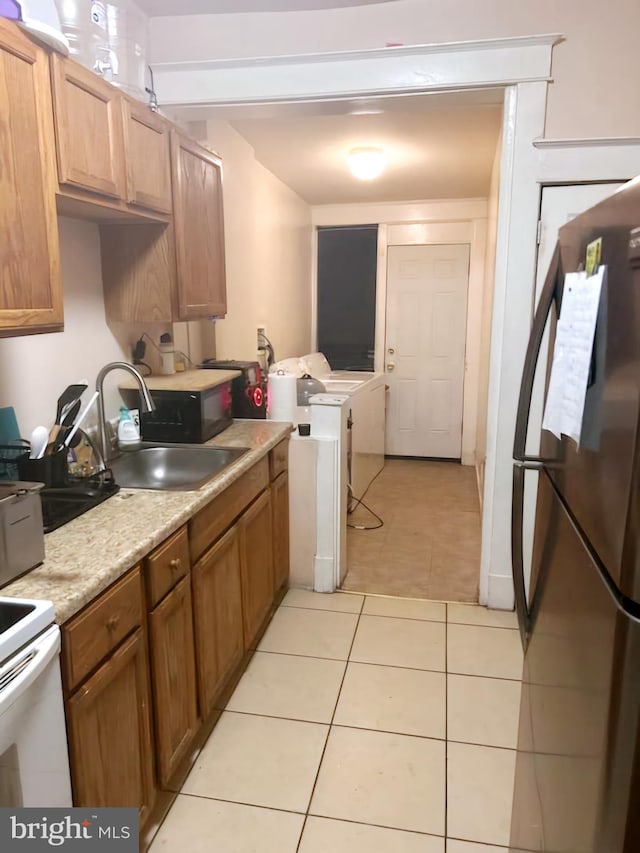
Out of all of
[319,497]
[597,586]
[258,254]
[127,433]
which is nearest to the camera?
[597,586]

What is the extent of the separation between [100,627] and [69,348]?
1.20m

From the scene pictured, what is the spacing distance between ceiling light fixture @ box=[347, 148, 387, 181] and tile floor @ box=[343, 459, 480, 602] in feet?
7.46

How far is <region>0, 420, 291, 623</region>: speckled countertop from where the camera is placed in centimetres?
127

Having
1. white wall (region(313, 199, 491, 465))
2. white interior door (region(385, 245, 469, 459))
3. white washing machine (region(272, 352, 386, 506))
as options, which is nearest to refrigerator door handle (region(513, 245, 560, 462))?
white washing machine (region(272, 352, 386, 506))

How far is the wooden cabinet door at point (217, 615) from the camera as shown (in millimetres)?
1895

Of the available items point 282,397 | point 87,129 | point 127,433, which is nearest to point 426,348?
point 282,397

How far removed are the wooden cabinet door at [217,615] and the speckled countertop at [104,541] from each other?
0.70ft

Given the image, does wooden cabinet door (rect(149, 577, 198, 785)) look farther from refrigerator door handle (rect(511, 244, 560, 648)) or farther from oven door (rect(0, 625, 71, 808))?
refrigerator door handle (rect(511, 244, 560, 648))

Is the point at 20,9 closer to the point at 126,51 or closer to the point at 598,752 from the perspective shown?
the point at 126,51

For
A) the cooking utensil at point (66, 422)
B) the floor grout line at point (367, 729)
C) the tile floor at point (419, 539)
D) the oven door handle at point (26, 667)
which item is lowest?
the floor grout line at point (367, 729)

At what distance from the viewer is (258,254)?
4117 mm

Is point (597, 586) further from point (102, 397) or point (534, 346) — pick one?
point (102, 397)

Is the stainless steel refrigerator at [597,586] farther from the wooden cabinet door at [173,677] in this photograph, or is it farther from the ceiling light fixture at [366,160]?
the ceiling light fixture at [366,160]

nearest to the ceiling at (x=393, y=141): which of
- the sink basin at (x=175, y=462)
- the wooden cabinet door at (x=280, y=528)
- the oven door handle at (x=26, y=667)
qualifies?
the sink basin at (x=175, y=462)
